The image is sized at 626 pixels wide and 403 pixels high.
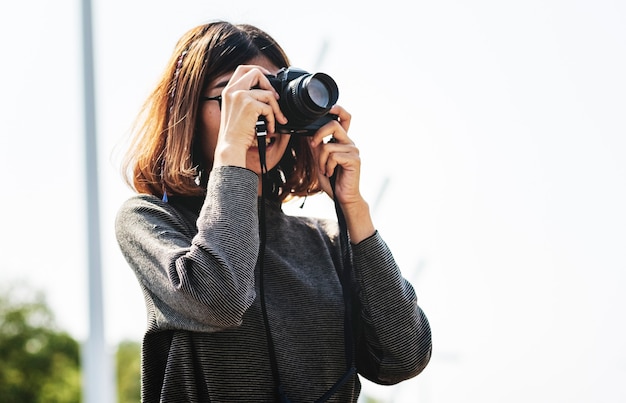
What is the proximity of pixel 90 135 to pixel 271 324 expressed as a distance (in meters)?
2.82

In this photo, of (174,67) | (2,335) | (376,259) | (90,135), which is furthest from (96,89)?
(2,335)

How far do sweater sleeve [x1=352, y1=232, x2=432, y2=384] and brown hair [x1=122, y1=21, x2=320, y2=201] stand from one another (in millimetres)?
296

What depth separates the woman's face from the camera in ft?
5.24

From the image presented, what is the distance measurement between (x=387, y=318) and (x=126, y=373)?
30346 millimetres

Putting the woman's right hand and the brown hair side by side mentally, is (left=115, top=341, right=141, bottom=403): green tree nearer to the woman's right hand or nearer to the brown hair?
the brown hair

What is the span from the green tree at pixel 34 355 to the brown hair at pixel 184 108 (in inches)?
1043

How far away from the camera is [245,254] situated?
138 centimetres

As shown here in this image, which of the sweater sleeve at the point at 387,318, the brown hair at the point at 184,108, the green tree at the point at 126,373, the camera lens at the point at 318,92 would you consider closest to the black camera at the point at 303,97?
the camera lens at the point at 318,92

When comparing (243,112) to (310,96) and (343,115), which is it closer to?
(310,96)

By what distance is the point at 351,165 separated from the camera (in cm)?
163

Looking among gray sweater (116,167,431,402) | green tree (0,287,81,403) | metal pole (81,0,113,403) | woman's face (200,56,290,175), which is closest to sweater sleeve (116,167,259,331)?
gray sweater (116,167,431,402)

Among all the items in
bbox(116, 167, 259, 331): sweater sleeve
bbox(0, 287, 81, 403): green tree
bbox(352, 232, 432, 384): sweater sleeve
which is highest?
bbox(116, 167, 259, 331): sweater sleeve

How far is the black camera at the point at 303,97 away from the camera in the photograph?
1.52 metres

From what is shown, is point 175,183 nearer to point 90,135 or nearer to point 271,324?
point 271,324
